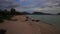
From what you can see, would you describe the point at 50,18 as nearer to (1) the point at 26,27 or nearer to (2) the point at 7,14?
(1) the point at 26,27

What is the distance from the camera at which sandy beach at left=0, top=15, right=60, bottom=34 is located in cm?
161

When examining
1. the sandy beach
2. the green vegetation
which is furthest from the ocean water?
the green vegetation

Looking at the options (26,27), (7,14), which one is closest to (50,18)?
(26,27)

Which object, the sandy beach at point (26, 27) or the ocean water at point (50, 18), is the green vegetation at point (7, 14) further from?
the ocean water at point (50, 18)

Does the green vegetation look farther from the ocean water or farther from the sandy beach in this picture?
the ocean water

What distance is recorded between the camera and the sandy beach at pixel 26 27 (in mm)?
1609

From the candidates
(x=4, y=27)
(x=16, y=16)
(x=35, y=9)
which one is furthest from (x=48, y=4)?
(x=4, y=27)

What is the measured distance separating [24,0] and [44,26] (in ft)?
1.67

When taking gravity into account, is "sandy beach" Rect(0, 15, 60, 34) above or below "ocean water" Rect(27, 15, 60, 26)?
below

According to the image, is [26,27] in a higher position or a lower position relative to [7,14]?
lower

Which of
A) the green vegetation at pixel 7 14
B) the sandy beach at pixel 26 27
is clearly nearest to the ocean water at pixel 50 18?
A: the sandy beach at pixel 26 27

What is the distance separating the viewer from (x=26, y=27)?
5.35ft

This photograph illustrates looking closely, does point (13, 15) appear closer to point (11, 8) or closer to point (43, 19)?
point (11, 8)

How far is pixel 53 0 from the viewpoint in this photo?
1682 mm
